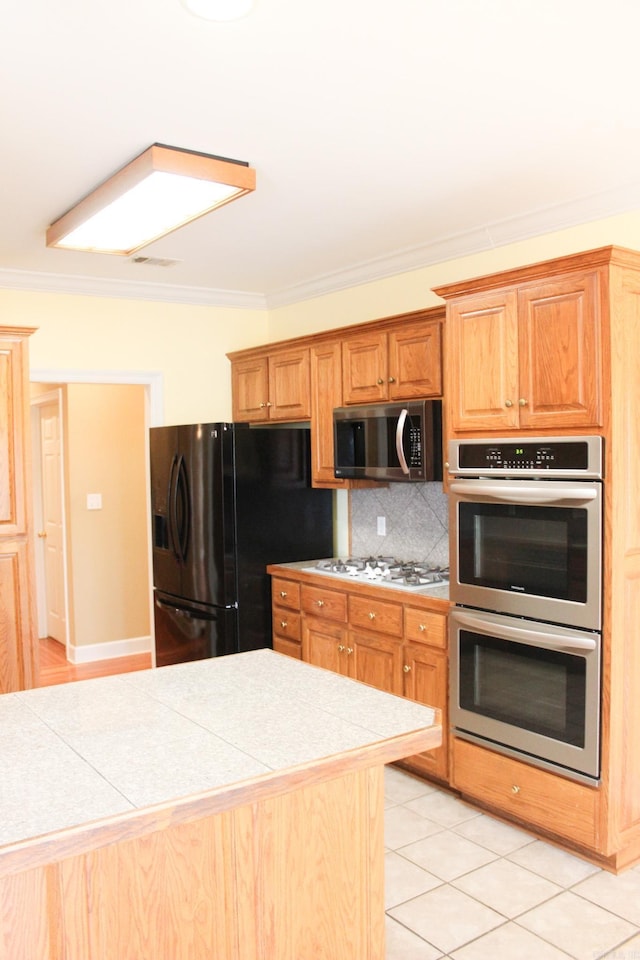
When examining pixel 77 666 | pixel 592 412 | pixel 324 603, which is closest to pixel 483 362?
pixel 592 412

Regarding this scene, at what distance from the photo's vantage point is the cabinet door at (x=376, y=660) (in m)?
3.76

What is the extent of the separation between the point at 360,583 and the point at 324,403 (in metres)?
1.11

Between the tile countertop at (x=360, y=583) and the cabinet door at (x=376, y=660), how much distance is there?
9.5 inches

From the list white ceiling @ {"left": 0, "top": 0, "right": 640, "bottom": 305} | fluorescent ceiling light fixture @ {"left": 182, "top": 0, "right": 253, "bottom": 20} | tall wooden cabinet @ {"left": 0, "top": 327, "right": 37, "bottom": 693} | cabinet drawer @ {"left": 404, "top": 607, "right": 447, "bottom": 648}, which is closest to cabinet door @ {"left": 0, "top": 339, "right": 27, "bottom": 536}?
tall wooden cabinet @ {"left": 0, "top": 327, "right": 37, "bottom": 693}

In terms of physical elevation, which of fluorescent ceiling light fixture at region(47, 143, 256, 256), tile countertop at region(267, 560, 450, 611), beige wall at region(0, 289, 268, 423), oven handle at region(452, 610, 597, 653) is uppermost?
fluorescent ceiling light fixture at region(47, 143, 256, 256)

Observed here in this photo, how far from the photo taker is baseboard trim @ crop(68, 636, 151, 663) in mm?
5961

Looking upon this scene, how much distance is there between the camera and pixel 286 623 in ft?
14.7

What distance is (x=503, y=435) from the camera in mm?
3174

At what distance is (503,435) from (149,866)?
82.7 inches

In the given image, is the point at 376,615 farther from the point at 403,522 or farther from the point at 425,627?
the point at 403,522

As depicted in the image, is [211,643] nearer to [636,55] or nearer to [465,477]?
[465,477]

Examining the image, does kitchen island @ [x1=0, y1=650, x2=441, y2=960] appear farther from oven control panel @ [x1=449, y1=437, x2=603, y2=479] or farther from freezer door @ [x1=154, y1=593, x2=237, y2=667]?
freezer door @ [x1=154, y1=593, x2=237, y2=667]

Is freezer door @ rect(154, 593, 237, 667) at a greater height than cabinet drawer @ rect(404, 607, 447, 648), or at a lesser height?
lesser

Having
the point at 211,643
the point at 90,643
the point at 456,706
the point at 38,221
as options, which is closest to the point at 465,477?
the point at 456,706
